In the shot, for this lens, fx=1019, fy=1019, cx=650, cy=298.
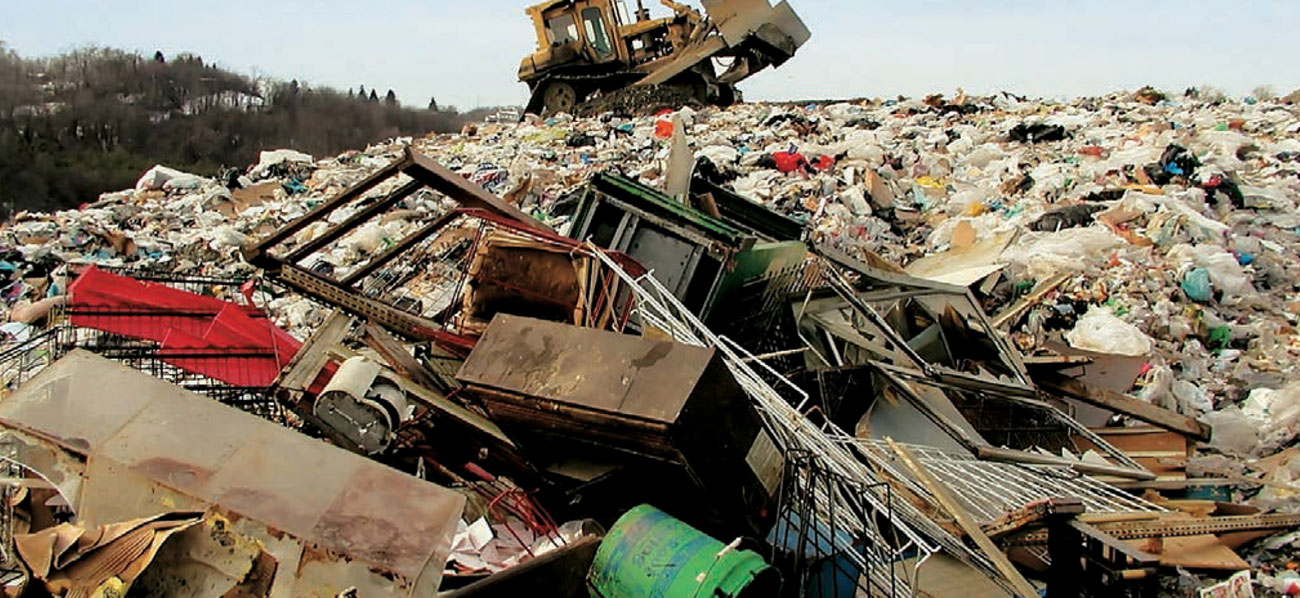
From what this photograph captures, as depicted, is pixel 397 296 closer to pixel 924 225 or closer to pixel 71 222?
pixel 924 225

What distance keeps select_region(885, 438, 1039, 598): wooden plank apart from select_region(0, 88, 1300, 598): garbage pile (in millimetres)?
14

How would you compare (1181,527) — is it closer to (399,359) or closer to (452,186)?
(399,359)

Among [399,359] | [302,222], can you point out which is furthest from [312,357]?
[302,222]

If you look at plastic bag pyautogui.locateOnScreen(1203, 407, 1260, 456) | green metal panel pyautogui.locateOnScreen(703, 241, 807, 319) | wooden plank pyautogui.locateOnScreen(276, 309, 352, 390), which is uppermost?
green metal panel pyautogui.locateOnScreen(703, 241, 807, 319)

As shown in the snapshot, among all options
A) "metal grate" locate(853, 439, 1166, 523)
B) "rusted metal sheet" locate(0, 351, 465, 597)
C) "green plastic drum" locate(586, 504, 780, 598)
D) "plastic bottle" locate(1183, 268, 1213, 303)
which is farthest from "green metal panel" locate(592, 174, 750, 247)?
"plastic bottle" locate(1183, 268, 1213, 303)

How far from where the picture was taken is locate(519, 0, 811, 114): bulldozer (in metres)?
15.2

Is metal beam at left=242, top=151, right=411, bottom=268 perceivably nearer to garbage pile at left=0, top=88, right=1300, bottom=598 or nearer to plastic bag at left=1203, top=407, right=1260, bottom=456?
garbage pile at left=0, top=88, right=1300, bottom=598

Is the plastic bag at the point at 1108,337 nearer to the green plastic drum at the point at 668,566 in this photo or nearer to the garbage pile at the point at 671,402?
the garbage pile at the point at 671,402

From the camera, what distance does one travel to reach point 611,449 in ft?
9.07

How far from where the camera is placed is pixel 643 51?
52.6 feet

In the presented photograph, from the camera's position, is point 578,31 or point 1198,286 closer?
point 1198,286

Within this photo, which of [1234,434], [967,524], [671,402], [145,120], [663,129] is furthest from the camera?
[145,120]

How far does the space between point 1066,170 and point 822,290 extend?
492cm

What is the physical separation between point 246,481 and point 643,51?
47.1 ft
